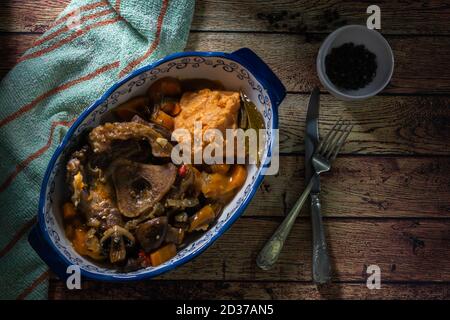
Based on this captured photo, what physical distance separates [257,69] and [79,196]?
66 cm

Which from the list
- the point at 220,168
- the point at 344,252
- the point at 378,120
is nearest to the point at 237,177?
the point at 220,168

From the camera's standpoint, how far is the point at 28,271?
1.79 m

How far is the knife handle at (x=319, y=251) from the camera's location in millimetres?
1810

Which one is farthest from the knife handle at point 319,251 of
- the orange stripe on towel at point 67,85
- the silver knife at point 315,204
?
the orange stripe on towel at point 67,85

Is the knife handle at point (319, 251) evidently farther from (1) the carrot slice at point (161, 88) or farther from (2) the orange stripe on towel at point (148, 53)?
(2) the orange stripe on towel at point (148, 53)

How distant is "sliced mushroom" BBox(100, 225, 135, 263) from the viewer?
1.58 meters

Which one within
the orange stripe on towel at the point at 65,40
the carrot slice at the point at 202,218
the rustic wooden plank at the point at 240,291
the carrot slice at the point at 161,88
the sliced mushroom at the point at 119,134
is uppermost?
the orange stripe on towel at the point at 65,40

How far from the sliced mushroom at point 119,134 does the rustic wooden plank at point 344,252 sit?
46 centimetres

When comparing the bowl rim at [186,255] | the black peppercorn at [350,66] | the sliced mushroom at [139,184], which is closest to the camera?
the bowl rim at [186,255]

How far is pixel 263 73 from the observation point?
1653 millimetres

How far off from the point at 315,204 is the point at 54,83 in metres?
0.99

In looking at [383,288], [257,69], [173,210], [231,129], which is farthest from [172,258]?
[383,288]

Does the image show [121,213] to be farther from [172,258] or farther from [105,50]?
[105,50]

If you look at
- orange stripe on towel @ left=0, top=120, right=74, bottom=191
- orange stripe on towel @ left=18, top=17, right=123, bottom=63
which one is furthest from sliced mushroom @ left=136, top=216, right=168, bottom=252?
orange stripe on towel @ left=18, top=17, right=123, bottom=63
